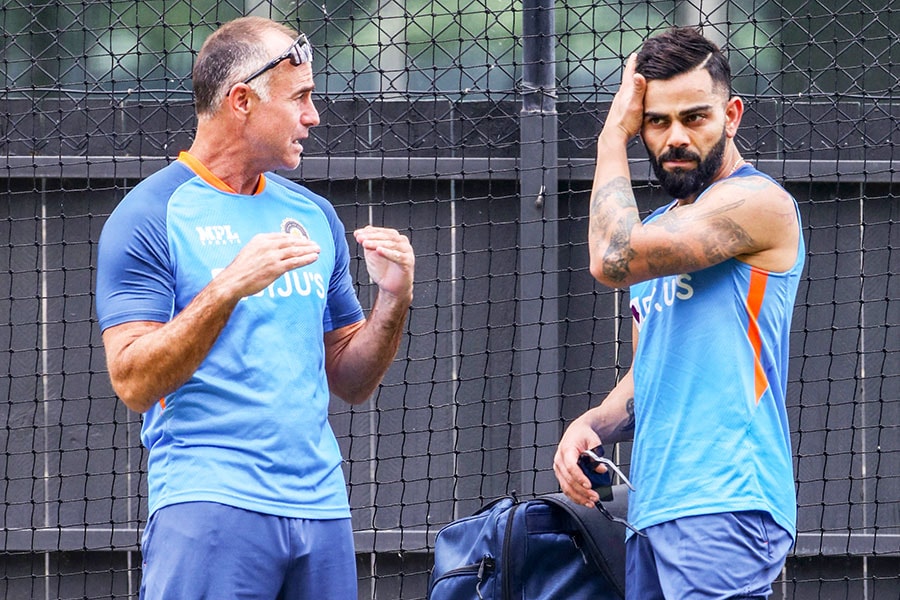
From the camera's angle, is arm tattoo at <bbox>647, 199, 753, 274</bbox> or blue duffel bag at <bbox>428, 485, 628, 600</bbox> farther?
blue duffel bag at <bbox>428, 485, 628, 600</bbox>

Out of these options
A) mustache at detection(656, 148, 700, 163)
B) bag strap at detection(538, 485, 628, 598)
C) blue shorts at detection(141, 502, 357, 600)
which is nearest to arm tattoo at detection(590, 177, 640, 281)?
mustache at detection(656, 148, 700, 163)

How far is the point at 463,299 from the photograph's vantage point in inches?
159

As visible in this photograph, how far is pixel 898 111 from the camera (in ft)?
13.2

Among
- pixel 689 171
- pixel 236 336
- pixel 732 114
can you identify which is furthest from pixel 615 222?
pixel 236 336

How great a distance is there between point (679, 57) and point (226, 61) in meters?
0.91

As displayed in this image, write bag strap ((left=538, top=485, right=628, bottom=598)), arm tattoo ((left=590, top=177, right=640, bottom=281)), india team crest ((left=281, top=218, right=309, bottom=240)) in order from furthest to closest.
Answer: bag strap ((left=538, top=485, right=628, bottom=598)) < india team crest ((left=281, top=218, right=309, bottom=240)) < arm tattoo ((left=590, top=177, right=640, bottom=281))

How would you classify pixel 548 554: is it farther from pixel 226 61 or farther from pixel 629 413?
pixel 226 61

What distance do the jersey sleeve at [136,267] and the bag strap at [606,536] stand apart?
3.25 feet

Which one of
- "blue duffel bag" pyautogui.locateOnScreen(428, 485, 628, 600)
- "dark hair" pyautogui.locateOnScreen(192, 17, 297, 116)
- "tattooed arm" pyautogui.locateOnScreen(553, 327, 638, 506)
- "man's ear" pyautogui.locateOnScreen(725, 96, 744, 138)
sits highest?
"dark hair" pyautogui.locateOnScreen(192, 17, 297, 116)

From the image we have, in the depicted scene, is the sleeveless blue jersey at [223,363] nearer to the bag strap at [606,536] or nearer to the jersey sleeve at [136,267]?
the jersey sleeve at [136,267]

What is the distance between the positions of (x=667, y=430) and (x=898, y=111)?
233cm

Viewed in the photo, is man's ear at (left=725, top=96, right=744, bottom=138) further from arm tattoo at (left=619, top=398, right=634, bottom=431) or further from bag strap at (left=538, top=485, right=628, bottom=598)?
bag strap at (left=538, top=485, right=628, bottom=598)

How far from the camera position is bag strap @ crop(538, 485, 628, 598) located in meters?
2.47

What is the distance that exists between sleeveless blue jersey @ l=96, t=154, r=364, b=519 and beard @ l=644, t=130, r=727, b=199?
0.74 meters
